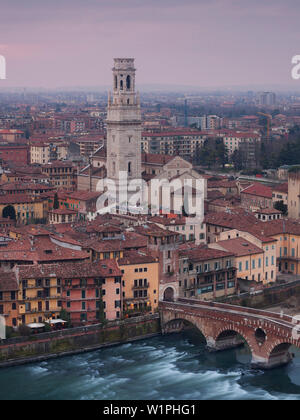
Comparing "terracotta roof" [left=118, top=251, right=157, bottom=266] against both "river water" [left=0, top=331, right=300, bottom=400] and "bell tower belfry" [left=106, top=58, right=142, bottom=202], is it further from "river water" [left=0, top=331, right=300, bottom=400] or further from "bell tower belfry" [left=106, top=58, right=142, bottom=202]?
"bell tower belfry" [left=106, top=58, right=142, bottom=202]

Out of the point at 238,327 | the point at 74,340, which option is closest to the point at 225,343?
the point at 238,327

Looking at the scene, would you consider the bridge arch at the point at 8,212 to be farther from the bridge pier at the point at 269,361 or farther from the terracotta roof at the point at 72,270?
the bridge pier at the point at 269,361

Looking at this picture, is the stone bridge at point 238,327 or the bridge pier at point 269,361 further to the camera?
the bridge pier at point 269,361

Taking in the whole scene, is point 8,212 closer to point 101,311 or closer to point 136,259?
point 136,259

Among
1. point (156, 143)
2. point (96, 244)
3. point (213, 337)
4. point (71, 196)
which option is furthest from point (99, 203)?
point (156, 143)

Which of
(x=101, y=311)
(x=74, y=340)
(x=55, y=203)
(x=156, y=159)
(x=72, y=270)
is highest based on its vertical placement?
(x=156, y=159)

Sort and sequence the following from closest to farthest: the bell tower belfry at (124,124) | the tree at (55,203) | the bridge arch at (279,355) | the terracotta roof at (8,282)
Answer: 1. the bridge arch at (279,355)
2. the terracotta roof at (8,282)
3. the bell tower belfry at (124,124)
4. the tree at (55,203)

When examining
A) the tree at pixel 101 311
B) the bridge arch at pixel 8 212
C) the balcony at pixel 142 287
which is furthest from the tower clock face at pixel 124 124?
the tree at pixel 101 311

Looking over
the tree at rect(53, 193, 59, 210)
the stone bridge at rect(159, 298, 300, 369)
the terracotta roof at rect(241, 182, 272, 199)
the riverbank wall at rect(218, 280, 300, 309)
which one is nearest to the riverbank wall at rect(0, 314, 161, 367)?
the stone bridge at rect(159, 298, 300, 369)
